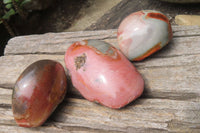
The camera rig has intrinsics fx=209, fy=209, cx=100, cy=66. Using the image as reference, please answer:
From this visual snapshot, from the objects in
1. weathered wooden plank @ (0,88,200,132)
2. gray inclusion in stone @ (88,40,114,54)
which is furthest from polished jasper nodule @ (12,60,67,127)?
gray inclusion in stone @ (88,40,114,54)

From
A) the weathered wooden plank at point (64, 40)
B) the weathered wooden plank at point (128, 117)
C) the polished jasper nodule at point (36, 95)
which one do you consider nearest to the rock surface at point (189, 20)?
the weathered wooden plank at point (64, 40)

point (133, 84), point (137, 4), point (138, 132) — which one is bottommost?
point (137, 4)

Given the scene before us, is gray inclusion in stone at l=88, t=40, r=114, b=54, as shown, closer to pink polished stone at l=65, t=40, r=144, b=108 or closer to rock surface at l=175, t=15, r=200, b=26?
pink polished stone at l=65, t=40, r=144, b=108

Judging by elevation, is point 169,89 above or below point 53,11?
above

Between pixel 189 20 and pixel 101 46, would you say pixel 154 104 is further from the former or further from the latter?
pixel 189 20

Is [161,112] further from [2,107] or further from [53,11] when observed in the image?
[53,11]

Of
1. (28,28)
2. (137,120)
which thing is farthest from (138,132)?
(28,28)
